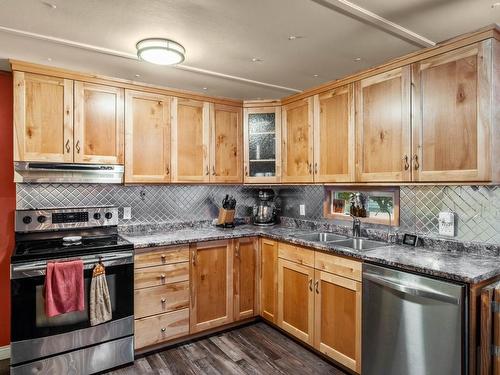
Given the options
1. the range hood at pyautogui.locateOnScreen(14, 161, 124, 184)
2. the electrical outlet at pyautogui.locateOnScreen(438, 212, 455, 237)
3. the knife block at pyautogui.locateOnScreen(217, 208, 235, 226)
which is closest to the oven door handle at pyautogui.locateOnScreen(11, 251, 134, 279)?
the range hood at pyautogui.locateOnScreen(14, 161, 124, 184)

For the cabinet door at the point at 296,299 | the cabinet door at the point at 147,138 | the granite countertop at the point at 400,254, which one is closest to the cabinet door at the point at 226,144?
the cabinet door at the point at 147,138

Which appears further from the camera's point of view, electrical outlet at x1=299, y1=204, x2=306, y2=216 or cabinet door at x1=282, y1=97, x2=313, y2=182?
electrical outlet at x1=299, y1=204, x2=306, y2=216

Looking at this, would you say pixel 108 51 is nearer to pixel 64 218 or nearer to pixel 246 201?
pixel 64 218

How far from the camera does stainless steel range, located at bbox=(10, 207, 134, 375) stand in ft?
7.06

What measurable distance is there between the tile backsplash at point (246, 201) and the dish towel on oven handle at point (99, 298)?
2.77 ft

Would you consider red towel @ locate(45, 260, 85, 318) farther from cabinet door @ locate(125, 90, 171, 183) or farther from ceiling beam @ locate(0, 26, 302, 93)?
ceiling beam @ locate(0, 26, 302, 93)

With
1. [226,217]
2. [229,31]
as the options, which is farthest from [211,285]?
[229,31]

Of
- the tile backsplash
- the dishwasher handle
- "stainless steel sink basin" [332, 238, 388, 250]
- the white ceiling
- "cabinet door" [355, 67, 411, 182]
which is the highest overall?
the white ceiling

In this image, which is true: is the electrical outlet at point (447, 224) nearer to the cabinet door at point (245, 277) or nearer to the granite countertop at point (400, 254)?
the granite countertop at point (400, 254)

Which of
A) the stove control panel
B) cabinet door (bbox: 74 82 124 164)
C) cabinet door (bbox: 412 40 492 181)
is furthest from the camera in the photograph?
cabinet door (bbox: 74 82 124 164)

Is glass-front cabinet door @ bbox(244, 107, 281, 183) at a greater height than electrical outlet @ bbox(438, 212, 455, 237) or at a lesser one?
greater

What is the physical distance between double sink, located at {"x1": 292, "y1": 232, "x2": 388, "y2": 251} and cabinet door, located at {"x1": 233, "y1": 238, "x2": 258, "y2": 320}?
0.52m

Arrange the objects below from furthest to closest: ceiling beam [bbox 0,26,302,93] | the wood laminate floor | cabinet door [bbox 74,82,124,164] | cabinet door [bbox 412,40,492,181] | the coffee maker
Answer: the coffee maker
cabinet door [bbox 74,82,124,164]
the wood laminate floor
ceiling beam [bbox 0,26,302,93]
cabinet door [bbox 412,40,492,181]

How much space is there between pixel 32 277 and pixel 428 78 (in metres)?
3.03
